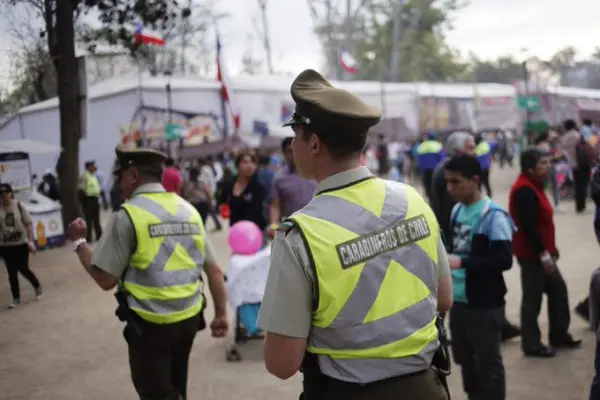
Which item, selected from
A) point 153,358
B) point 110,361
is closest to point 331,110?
point 153,358

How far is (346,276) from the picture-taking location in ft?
6.41

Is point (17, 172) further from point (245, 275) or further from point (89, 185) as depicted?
point (245, 275)

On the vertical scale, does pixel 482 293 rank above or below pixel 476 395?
above

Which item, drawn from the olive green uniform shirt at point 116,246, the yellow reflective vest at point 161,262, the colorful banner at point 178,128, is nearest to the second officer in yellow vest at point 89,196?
the colorful banner at point 178,128

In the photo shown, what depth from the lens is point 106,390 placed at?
18.6ft

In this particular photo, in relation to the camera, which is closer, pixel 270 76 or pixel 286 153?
pixel 286 153

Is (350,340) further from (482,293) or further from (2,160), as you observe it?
(2,160)

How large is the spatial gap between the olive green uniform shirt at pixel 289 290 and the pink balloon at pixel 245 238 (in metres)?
4.34

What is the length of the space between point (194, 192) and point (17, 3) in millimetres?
8713

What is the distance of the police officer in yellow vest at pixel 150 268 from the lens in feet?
11.5

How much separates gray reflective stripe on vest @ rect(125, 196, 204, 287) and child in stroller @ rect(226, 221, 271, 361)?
2.52 meters

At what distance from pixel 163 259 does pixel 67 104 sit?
6562 millimetres

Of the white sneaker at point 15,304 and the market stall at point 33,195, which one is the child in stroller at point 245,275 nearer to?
the market stall at point 33,195

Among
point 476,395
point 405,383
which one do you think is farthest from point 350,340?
point 476,395
